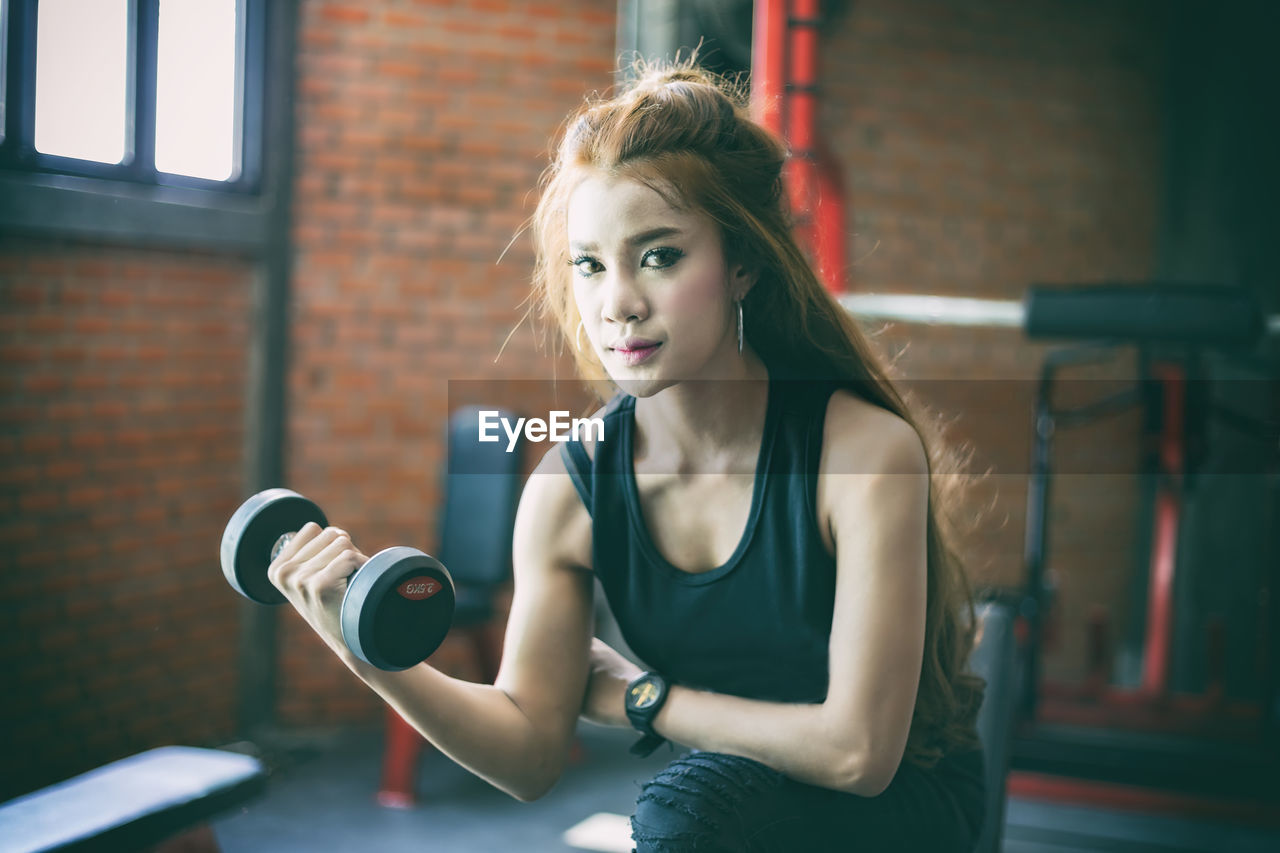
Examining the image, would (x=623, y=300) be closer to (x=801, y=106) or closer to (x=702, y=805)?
(x=702, y=805)

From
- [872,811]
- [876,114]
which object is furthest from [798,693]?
[876,114]

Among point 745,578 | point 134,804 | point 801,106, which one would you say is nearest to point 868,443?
point 745,578

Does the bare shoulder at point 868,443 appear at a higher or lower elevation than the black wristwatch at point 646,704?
higher

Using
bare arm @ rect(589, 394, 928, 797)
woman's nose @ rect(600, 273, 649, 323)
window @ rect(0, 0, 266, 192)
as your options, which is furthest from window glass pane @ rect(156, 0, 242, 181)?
bare arm @ rect(589, 394, 928, 797)

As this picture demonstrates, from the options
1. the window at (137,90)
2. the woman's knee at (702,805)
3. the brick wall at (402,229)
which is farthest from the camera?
the brick wall at (402,229)

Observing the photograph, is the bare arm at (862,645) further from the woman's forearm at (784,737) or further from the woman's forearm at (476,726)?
the woman's forearm at (476,726)

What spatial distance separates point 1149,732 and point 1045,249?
188 cm

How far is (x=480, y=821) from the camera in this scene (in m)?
2.76

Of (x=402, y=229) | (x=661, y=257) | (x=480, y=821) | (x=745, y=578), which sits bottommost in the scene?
(x=480, y=821)

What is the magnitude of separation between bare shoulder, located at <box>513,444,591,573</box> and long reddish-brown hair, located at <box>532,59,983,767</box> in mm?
183

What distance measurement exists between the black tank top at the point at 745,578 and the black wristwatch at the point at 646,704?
47 millimetres

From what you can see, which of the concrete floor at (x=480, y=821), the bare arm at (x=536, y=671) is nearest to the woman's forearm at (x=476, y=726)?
the bare arm at (x=536, y=671)

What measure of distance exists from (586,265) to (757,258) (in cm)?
21

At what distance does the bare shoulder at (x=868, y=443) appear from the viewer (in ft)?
3.97
